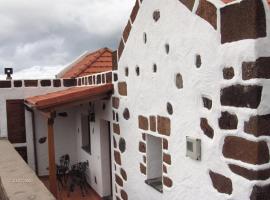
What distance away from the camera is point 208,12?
3.38 meters

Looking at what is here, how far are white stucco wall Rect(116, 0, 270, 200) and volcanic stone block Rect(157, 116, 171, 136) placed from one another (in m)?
0.08

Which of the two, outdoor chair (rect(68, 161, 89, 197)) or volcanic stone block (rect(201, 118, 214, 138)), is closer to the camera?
volcanic stone block (rect(201, 118, 214, 138))

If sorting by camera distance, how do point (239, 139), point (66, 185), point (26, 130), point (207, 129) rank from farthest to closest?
point (26, 130) < point (66, 185) < point (207, 129) < point (239, 139)

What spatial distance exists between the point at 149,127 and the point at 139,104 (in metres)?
0.49

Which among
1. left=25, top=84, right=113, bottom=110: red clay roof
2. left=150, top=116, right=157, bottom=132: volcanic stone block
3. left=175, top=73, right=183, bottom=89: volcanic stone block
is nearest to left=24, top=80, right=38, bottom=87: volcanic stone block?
left=25, top=84, right=113, bottom=110: red clay roof

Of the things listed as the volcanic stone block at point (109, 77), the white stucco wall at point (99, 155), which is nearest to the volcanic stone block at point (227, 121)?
the volcanic stone block at point (109, 77)

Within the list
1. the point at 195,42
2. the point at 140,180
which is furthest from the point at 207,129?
the point at 140,180

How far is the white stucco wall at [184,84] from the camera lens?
3082mm

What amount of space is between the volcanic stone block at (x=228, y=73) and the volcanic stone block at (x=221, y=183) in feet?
3.14

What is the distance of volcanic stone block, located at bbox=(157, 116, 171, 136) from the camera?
4.32 meters

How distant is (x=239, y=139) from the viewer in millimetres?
3057

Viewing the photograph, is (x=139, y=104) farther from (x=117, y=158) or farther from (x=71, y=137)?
(x=71, y=137)

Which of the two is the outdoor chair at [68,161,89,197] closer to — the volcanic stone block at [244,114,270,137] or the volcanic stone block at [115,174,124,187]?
the volcanic stone block at [115,174,124,187]

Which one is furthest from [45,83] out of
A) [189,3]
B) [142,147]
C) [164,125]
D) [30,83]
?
[189,3]
